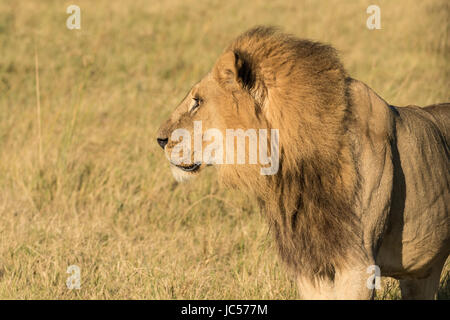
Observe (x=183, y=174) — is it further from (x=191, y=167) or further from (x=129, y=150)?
(x=129, y=150)

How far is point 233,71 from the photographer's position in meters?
2.80

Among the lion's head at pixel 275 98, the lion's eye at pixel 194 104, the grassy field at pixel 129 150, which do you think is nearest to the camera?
the lion's head at pixel 275 98

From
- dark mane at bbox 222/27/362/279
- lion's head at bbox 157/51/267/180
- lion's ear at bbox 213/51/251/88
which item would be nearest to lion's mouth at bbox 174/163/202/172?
lion's head at bbox 157/51/267/180

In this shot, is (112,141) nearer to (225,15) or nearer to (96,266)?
(96,266)

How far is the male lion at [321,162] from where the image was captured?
2.76 m

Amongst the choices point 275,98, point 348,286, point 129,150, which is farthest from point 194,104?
point 129,150

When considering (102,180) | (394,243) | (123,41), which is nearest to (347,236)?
(394,243)

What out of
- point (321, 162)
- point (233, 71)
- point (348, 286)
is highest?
point (233, 71)

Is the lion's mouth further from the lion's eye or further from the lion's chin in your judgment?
the lion's eye

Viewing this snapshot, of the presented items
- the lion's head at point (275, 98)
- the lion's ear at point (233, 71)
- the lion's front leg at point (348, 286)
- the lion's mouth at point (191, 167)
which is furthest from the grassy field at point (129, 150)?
the lion's front leg at point (348, 286)

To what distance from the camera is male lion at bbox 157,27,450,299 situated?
2764mm

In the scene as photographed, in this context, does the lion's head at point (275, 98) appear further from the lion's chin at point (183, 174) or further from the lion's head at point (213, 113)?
the lion's chin at point (183, 174)

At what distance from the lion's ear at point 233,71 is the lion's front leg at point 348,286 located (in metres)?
0.86

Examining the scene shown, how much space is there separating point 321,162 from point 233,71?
506 mm
